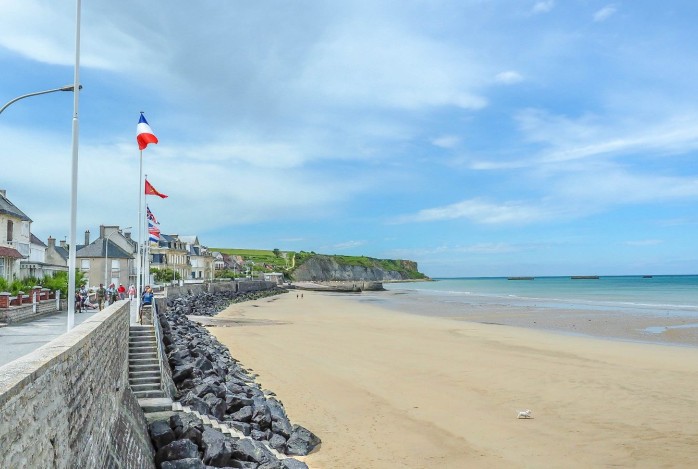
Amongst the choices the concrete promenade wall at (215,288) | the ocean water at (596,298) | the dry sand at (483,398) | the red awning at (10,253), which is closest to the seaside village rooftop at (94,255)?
the red awning at (10,253)

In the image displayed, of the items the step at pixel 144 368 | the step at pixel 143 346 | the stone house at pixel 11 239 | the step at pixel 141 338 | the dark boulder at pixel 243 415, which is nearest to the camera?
the dark boulder at pixel 243 415

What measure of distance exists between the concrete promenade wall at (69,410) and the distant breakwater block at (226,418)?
89cm

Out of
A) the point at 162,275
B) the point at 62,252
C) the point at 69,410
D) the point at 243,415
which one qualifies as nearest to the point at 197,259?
the point at 162,275

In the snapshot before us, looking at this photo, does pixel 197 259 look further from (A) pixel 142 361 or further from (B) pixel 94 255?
(A) pixel 142 361

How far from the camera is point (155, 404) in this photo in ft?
38.6

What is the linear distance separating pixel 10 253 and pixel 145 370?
2150cm

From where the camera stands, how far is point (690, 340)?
24875 millimetres

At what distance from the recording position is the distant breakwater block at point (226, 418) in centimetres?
928

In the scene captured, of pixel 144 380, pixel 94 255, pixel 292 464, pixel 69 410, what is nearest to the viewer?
pixel 69 410

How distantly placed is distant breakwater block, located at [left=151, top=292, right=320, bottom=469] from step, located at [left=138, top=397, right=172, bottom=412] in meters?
0.52

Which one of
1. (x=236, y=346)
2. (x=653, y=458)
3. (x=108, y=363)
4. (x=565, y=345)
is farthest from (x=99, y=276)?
(x=653, y=458)

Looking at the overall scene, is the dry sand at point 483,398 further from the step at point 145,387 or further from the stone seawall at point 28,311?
the stone seawall at point 28,311

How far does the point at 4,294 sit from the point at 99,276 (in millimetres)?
33748

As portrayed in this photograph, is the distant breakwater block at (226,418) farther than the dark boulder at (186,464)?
Yes
